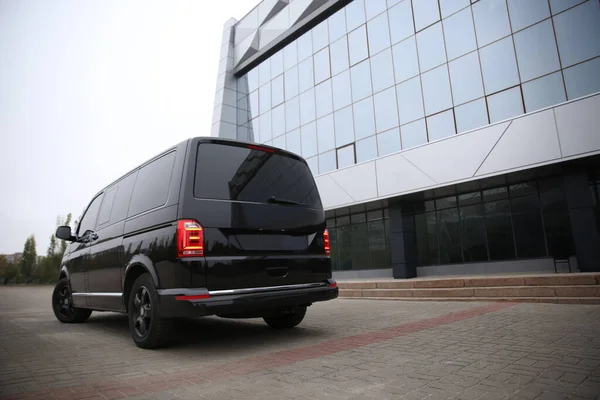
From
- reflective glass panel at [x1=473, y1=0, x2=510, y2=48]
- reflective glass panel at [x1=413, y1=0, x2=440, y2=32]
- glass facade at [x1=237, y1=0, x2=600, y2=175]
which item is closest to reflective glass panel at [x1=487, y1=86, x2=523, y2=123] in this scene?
glass facade at [x1=237, y1=0, x2=600, y2=175]

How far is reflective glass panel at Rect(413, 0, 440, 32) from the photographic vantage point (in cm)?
1664

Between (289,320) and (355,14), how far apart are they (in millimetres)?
18872

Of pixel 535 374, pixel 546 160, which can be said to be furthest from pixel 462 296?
pixel 535 374

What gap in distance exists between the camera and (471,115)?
15.1 meters

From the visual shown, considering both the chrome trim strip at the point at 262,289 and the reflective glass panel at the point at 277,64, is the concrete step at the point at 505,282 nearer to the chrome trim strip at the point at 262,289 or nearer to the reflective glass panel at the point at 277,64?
the chrome trim strip at the point at 262,289

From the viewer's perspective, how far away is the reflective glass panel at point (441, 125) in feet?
51.5

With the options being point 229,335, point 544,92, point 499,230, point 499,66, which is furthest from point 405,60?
point 229,335

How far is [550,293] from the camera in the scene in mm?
7785

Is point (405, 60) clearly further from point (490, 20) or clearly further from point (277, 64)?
point (277, 64)

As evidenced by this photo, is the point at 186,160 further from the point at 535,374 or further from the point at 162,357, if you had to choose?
the point at 535,374

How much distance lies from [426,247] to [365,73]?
29.9 ft

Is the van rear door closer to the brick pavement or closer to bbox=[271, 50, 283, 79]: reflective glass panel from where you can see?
the brick pavement

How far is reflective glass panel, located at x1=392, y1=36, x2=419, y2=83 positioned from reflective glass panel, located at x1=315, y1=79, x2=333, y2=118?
412cm

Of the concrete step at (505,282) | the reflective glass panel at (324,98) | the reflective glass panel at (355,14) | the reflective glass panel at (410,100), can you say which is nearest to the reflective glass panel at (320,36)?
the reflective glass panel at (355,14)
